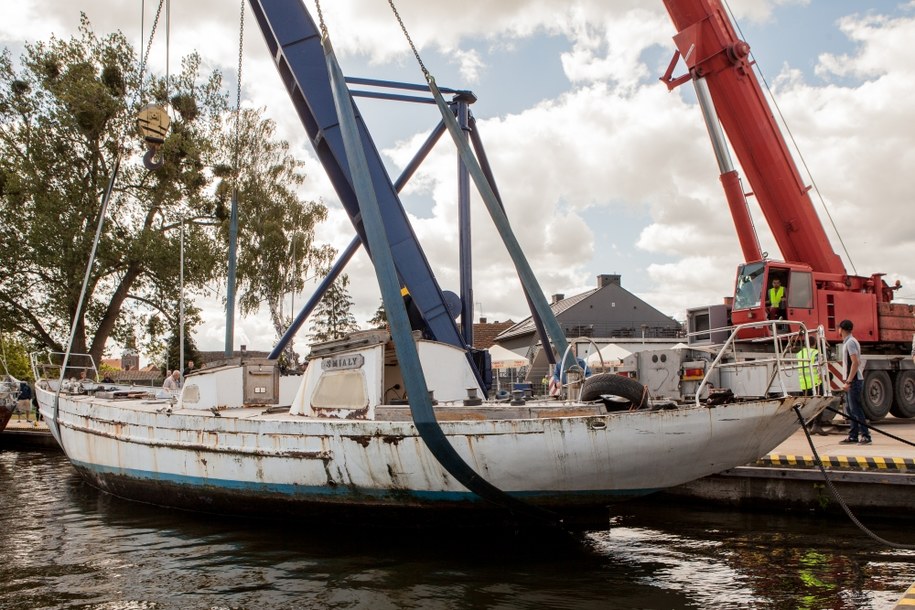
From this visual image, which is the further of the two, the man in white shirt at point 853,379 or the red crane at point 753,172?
the red crane at point 753,172

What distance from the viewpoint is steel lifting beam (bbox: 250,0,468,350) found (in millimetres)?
11617

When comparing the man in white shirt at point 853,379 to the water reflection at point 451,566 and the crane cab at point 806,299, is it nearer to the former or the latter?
the crane cab at point 806,299

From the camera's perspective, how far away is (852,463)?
29.9 feet

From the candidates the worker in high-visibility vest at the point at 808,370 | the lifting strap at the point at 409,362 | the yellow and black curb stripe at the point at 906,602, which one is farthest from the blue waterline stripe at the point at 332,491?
the yellow and black curb stripe at the point at 906,602

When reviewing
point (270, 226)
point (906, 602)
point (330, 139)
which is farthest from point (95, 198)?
point (906, 602)

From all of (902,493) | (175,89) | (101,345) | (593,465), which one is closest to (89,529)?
(593,465)

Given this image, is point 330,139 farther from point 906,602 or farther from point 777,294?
point 906,602

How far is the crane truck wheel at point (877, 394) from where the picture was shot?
14.4 metres

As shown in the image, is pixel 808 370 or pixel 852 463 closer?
pixel 808 370

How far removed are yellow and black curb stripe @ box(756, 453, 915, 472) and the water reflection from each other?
0.75 m

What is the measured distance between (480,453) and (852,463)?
507 cm

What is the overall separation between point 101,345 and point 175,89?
1032 cm

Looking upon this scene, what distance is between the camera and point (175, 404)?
1235 centimetres

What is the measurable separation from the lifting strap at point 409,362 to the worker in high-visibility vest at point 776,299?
7.93 m
